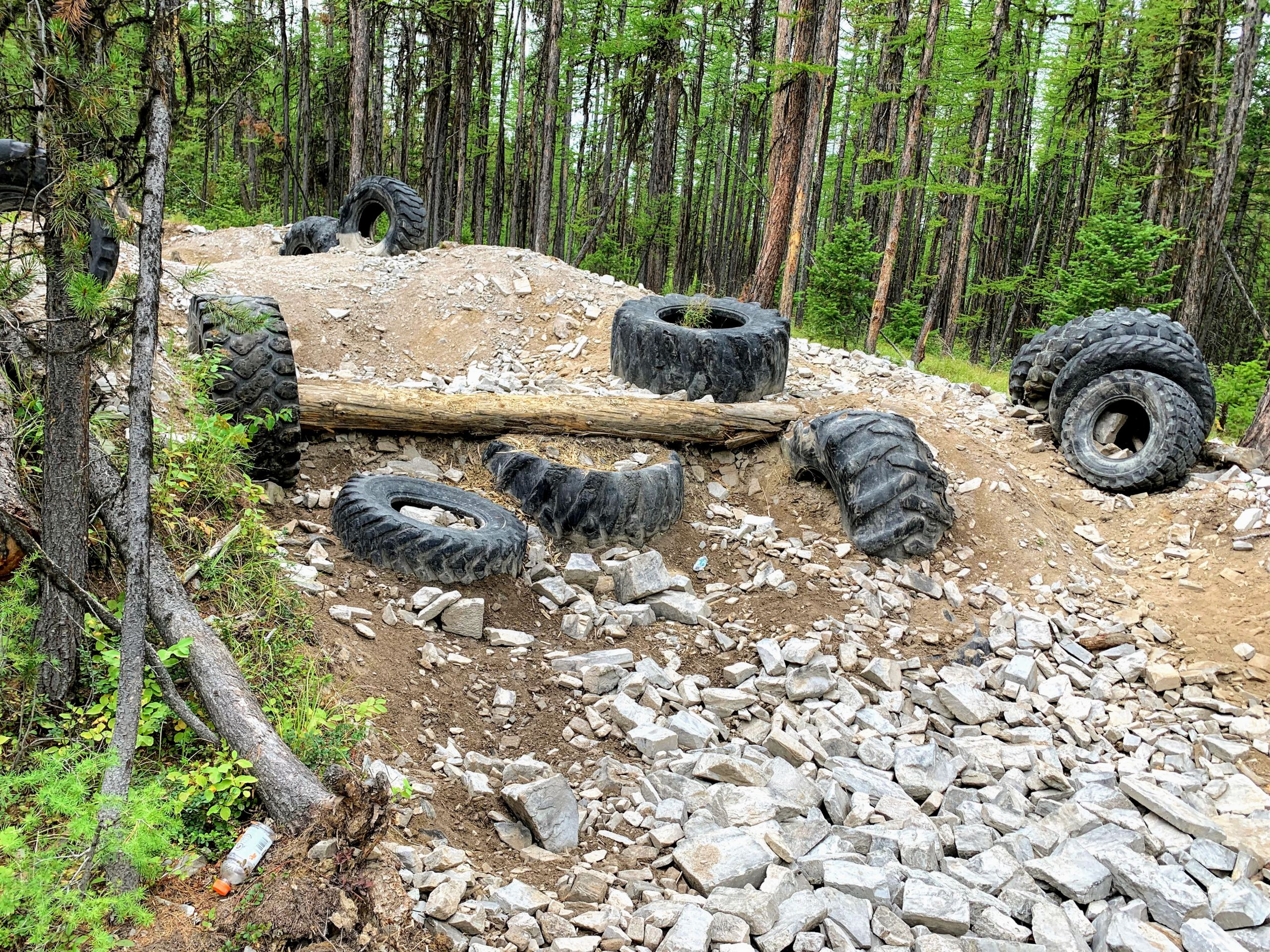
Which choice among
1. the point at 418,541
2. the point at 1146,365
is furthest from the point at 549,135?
the point at 418,541

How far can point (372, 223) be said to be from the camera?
1316 cm

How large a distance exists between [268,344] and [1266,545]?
677 centimetres

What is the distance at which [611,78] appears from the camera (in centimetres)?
2156

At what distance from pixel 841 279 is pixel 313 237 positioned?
945 centimetres

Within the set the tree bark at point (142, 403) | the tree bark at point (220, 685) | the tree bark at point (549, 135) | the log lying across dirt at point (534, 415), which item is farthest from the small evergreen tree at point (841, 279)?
the tree bark at point (142, 403)

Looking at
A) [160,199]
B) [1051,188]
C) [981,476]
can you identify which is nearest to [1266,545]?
[981,476]

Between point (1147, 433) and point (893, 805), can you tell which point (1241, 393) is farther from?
point (893, 805)

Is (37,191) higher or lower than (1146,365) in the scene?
higher

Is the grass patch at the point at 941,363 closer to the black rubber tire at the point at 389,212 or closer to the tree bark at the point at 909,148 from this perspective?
the tree bark at the point at 909,148

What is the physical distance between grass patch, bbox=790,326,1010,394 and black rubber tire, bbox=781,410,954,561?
18.6 ft

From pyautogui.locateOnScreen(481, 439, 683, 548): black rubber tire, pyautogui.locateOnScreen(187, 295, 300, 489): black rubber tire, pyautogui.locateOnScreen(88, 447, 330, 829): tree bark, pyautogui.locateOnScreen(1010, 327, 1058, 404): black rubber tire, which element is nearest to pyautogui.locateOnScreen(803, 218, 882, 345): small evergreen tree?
pyautogui.locateOnScreen(1010, 327, 1058, 404): black rubber tire

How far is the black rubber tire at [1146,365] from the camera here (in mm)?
6840

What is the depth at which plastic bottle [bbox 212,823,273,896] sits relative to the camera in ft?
7.80

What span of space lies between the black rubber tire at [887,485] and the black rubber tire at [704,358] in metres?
1.29
